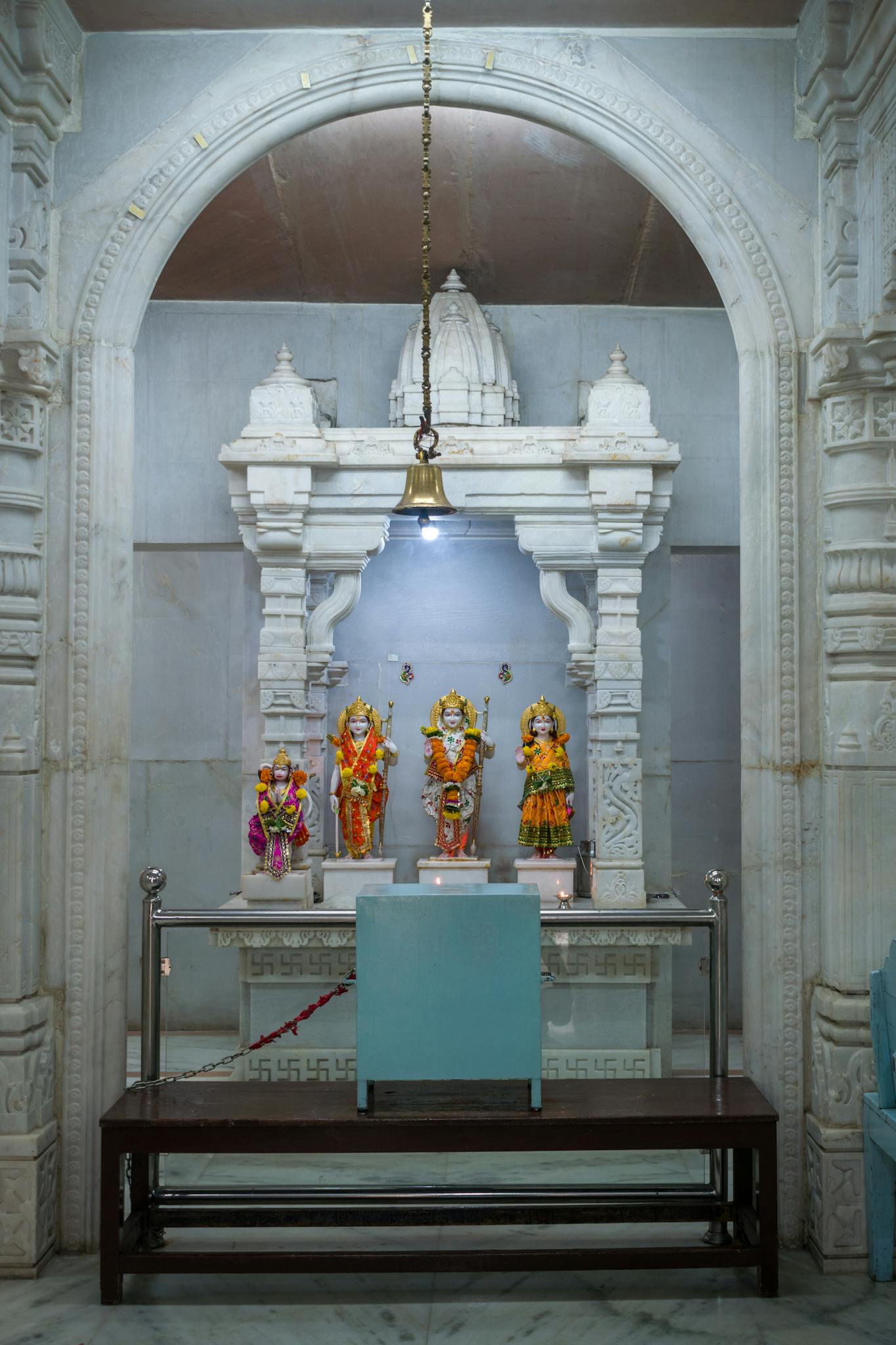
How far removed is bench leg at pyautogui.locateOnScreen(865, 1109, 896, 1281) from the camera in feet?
12.9

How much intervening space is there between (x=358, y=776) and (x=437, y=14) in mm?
3705

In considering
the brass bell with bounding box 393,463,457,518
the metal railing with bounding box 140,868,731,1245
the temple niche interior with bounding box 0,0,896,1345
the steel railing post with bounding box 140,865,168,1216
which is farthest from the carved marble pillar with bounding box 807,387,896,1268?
the steel railing post with bounding box 140,865,168,1216

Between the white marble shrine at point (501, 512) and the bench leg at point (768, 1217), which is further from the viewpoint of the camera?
the white marble shrine at point (501, 512)

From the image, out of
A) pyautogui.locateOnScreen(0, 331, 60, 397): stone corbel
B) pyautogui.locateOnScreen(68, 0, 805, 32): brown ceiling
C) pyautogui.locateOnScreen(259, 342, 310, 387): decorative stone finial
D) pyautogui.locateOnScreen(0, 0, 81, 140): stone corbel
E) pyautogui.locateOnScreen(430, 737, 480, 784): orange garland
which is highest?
pyautogui.locateOnScreen(68, 0, 805, 32): brown ceiling

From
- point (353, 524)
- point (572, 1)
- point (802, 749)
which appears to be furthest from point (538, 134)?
point (802, 749)

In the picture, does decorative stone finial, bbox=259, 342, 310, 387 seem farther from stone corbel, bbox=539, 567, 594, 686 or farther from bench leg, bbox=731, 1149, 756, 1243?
bench leg, bbox=731, 1149, 756, 1243

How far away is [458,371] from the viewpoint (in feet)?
21.9

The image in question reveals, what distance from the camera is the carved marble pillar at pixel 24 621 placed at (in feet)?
13.6

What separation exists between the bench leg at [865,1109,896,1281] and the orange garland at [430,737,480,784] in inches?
126

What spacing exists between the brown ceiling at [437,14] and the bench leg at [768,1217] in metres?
3.86

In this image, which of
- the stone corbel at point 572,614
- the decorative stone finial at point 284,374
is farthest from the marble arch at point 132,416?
the stone corbel at point 572,614

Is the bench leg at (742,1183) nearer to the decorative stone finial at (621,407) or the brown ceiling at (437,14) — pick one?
the decorative stone finial at (621,407)

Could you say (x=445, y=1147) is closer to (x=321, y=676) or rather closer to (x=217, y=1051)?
(x=217, y=1051)

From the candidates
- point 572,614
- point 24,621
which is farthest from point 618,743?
point 24,621
